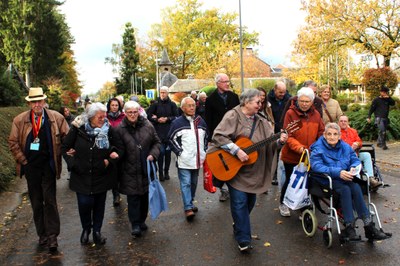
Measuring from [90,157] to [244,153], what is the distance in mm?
1893

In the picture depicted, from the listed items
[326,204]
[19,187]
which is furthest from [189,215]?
[19,187]

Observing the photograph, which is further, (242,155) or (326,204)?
(326,204)

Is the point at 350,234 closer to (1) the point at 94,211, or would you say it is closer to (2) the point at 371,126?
(1) the point at 94,211

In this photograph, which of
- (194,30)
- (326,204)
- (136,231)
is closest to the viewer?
(326,204)

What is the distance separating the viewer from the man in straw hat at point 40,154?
500cm

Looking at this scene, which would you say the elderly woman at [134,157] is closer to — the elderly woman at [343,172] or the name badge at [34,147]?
the name badge at [34,147]

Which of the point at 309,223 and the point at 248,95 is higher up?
the point at 248,95

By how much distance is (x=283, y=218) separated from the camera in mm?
6145

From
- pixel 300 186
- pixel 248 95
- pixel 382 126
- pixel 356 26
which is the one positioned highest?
pixel 356 26

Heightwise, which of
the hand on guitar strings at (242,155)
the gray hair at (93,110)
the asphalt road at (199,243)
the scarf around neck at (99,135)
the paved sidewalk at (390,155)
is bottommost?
the asphalt road at (199,243)

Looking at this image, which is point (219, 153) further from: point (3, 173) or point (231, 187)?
point (3, 173)

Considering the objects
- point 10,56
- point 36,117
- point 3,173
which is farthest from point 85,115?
point 10,56

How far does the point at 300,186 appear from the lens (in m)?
5.25

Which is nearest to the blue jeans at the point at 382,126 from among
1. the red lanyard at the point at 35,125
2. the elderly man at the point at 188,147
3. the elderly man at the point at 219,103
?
the elderly man at the point at 219,103
